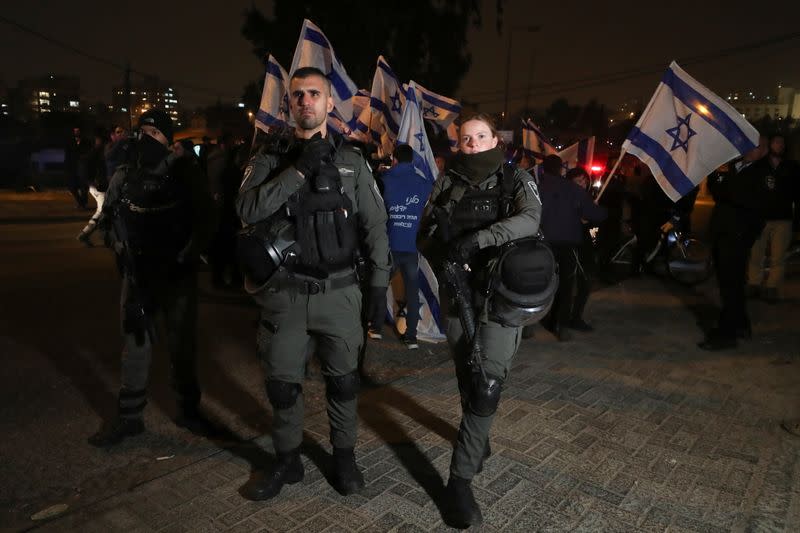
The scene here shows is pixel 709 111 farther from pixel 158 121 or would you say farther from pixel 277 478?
pixel 277 478

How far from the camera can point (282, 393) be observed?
331 cm

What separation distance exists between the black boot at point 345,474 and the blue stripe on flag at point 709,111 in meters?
4.50

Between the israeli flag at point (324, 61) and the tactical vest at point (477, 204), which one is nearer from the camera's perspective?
the tactical vest at point (477, 204)

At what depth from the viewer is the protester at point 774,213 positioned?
260 inches

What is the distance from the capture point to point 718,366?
5727 millimetres

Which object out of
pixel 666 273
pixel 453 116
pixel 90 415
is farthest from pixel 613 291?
pixel 90 415

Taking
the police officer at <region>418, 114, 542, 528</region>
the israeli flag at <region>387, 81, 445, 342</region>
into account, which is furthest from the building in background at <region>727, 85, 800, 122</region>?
the police officer at <region>418, 114, 542, 528</region>

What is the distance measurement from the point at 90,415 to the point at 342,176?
9.34ft

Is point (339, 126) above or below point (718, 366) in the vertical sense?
above

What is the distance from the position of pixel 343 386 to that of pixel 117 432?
1800mm

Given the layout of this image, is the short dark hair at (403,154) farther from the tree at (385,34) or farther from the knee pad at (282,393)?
the tree at (385,34)

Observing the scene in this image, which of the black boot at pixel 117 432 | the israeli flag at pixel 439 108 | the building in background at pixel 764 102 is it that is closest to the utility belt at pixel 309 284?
the black boot at pixel 117 432

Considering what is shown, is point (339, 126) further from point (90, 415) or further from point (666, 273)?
point (666, 273)

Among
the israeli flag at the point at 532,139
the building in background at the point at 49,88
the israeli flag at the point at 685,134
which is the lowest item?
the israeli flag at the point at 685,134
